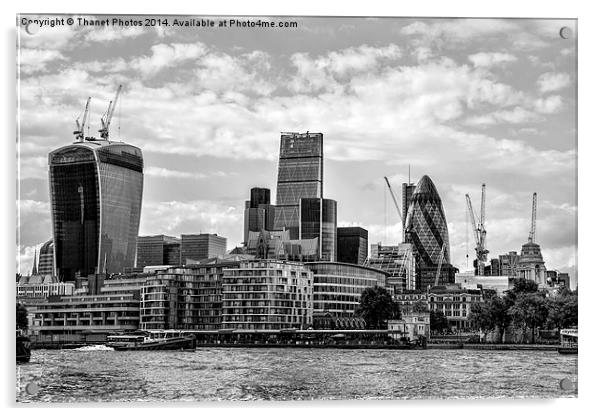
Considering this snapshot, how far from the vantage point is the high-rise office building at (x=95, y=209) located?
22.4m

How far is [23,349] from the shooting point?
14.5 meters

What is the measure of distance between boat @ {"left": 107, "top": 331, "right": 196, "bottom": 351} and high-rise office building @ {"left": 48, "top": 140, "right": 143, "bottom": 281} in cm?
281

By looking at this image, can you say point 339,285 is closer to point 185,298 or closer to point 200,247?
point 200,247

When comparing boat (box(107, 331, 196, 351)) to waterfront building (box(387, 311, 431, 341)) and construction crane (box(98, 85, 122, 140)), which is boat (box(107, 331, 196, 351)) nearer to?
waterfront building (box(387, 311, 431, 341))

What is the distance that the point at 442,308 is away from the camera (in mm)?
40531

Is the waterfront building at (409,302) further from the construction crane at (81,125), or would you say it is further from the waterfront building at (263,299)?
the construction crane at (81,125)

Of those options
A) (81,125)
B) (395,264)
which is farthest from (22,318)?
(395,264)

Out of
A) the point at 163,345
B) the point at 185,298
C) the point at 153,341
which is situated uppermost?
the point at 185,298

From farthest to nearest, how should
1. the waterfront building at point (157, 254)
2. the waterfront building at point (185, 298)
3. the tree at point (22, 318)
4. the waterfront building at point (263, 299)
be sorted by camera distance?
the waterfront building at point (263, 299)
the waterfront building at point (157, 254)
the waterfront building at point (185, 298)
the tree at point (22, 318)

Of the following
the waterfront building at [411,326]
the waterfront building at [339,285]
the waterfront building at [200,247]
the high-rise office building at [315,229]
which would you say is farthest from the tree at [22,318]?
the high-rise office building at [315,229]

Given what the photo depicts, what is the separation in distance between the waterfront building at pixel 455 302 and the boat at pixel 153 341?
899 centimetres

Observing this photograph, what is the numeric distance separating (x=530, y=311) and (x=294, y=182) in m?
14.2

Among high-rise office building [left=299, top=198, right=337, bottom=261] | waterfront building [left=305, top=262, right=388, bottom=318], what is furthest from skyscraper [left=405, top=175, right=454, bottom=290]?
waterfront building [left=305, top=262, right=388, bottom=318]
